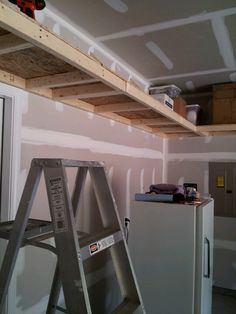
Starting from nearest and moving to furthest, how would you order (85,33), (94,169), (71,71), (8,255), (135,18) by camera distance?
(8,255) → (94,169) → (71,71) → (135,18) → (85,33)

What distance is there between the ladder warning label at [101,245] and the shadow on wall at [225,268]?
282 centimetres

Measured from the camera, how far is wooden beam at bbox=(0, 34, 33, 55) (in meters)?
1.10

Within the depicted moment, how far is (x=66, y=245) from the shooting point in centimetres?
102

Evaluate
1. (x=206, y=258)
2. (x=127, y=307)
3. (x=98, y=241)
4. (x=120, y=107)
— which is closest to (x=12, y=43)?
(x=98, y=241)

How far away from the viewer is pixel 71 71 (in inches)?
58.5

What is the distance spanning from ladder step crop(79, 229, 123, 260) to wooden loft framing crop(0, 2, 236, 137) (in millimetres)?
779

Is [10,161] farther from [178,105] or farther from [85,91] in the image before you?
[178,105]

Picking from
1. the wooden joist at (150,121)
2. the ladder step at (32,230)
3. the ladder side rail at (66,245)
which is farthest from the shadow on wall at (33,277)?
the wooden joist at (150,121)

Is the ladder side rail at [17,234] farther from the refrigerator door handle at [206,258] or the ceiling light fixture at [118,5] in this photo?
the refrigerator door handle at [206,258]

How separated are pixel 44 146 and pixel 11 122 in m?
0.29

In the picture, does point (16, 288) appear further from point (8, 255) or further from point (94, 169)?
point (94, 169)

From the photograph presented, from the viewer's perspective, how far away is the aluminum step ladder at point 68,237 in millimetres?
996

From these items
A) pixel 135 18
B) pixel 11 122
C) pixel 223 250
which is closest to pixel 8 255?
pixel 11 122

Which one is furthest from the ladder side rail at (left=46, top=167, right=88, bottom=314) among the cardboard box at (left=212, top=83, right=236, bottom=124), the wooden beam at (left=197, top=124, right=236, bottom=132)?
the cardboard box at (left=212, top=83, right=236, bottom=124)
